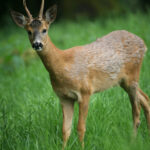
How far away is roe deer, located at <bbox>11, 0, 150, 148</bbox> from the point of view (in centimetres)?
412

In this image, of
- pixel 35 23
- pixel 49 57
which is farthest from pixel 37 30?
pixel 49 57

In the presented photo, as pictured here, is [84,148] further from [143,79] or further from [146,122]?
[143,79]

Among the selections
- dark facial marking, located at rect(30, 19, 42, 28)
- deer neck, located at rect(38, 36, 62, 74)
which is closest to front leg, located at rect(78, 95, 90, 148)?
deer neck, located at rect(38, 36, 62, 74)

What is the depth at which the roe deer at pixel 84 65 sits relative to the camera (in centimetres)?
412

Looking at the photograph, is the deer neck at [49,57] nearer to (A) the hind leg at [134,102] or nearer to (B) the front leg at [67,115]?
(B) the front leg at [67,115]

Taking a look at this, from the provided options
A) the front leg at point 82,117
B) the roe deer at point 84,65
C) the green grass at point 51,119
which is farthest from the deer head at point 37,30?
the green grass at point 51,119

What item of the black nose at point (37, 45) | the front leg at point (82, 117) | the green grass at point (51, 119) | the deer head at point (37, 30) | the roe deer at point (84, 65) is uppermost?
the deer head at point (37, 30)

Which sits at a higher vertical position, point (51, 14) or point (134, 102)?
point (51, 14)

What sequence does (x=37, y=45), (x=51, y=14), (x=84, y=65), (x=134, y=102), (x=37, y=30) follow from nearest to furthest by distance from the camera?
1. (x=37, y=45)
2. (x=37, y=30)
3. (x=84, y=65)
4. (x=51, y=14)
5. (x=134, y=102)

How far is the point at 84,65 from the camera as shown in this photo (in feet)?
14.3

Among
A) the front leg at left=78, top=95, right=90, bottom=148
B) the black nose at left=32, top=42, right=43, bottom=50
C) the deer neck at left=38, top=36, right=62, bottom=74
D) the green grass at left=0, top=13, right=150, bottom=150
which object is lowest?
the green grass at left=0, top=13, right=150, bottom=150

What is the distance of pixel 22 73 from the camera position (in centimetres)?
830

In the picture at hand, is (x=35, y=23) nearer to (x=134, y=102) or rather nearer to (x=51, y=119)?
(x=51, y=119)

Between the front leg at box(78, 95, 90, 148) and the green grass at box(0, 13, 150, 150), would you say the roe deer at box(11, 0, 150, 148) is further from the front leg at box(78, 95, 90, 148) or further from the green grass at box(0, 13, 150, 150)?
the green grass at box(0, 13, 150, 150)
